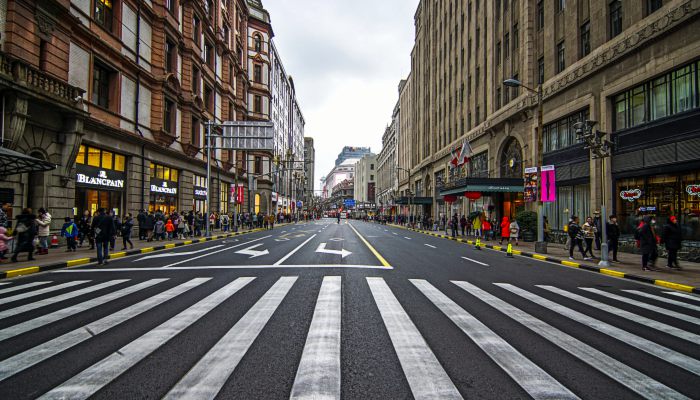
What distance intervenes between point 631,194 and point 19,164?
2609cm

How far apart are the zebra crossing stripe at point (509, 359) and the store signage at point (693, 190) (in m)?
14.1

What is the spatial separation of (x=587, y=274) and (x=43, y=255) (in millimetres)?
19711

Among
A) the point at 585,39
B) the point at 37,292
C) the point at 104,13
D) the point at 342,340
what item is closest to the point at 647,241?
the point at 342,340

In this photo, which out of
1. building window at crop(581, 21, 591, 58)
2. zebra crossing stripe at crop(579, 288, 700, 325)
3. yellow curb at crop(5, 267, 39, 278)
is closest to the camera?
zebra crossing stripe at crop(579, 288, 700, 325)

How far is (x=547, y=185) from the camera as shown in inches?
719

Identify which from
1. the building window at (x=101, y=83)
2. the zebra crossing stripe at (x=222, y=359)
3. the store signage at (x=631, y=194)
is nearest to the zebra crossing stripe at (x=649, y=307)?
the zebra crossing stripe at (x=222, y=359)

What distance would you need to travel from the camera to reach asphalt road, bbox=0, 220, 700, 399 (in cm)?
342

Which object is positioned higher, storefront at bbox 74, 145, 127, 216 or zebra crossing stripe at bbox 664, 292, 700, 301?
storefront at bbox 74, 145, 127, 216

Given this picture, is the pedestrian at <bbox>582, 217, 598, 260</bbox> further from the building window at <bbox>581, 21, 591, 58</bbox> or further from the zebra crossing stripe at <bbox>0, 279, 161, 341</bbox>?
the zebra crossing stripe at <bbox>0, 279, 161, 341</bbox>

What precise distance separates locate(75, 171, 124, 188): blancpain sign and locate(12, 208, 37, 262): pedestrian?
223 inches

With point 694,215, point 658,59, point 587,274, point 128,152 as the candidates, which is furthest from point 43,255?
point 658,59

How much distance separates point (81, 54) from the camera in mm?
18391

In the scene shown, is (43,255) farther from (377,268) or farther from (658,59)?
(658,59)

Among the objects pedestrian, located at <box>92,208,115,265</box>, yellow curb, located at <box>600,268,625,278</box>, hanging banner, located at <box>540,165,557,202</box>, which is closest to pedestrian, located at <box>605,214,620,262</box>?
yellow curb, located at <box>600,268,625,278</box>
